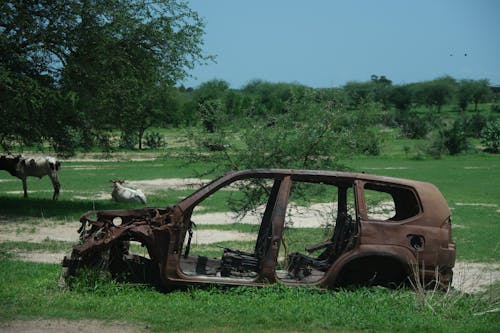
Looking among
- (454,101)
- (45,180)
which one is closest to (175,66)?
(45,180)

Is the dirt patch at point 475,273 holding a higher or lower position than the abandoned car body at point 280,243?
lower

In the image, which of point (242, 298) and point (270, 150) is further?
point (270, 150)

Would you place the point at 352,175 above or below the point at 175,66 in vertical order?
below

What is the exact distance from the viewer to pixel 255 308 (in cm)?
750

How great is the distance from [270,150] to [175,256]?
249 inches

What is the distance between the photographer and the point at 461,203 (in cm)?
2466

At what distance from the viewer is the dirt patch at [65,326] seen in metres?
6.86

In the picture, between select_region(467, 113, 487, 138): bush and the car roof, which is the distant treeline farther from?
select_region(467, 113, 487, 138): bush

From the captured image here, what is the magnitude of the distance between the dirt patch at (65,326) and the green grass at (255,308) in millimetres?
124

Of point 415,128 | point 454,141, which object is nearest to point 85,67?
point 454,141

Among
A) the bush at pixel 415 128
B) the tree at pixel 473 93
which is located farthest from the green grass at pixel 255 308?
the tree at pixel 473 93

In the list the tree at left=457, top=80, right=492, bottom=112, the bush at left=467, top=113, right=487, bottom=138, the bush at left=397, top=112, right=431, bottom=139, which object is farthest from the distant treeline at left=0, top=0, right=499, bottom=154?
the tree at left=457, top=80, right=492, bottom=112

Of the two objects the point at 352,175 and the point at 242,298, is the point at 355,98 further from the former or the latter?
the point at 242,298

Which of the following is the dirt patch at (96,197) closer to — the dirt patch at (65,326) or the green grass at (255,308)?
the green grass at (255,308)
